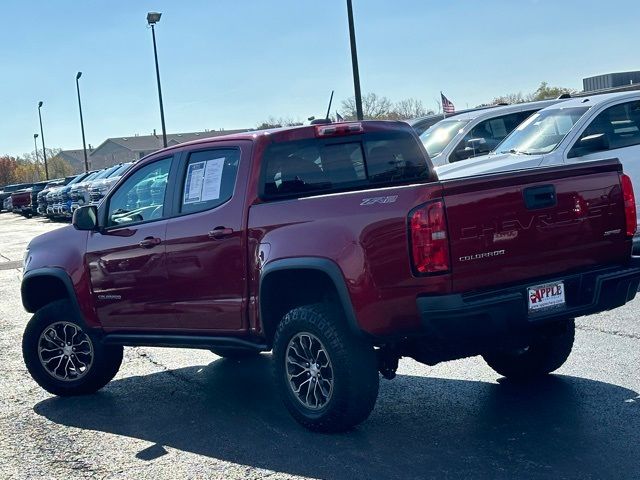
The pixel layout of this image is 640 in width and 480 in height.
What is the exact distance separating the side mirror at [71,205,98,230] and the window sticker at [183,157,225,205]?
1.01 meters

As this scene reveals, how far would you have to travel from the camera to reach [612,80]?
38594mm

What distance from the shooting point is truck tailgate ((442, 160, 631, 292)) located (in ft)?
17.1

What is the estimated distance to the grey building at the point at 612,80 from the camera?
3859 centimetres

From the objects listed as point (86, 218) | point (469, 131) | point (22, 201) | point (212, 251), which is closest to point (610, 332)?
point (212, 251)

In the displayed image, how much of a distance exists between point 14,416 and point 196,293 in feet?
5.68

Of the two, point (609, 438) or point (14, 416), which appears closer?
point (609, 438)

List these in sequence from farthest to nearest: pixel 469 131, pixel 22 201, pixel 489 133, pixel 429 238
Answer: pixel 22 201, pixel 489 133, pixel 469 131, pixel 429 238

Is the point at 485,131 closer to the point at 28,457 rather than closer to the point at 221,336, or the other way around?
the point at 221,336

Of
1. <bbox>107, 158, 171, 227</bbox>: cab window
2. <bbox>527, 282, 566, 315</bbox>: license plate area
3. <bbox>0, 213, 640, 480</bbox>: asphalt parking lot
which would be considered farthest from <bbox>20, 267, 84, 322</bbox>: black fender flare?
<bbox>527, 282, 566, 315</bbox>: license plate area

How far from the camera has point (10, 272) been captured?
57.6 feet

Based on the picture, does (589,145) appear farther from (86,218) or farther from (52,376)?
(52,376)

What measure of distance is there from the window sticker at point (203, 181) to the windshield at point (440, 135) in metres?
7.85

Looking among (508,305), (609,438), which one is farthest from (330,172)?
(609,438)

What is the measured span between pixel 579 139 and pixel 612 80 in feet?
96.2
